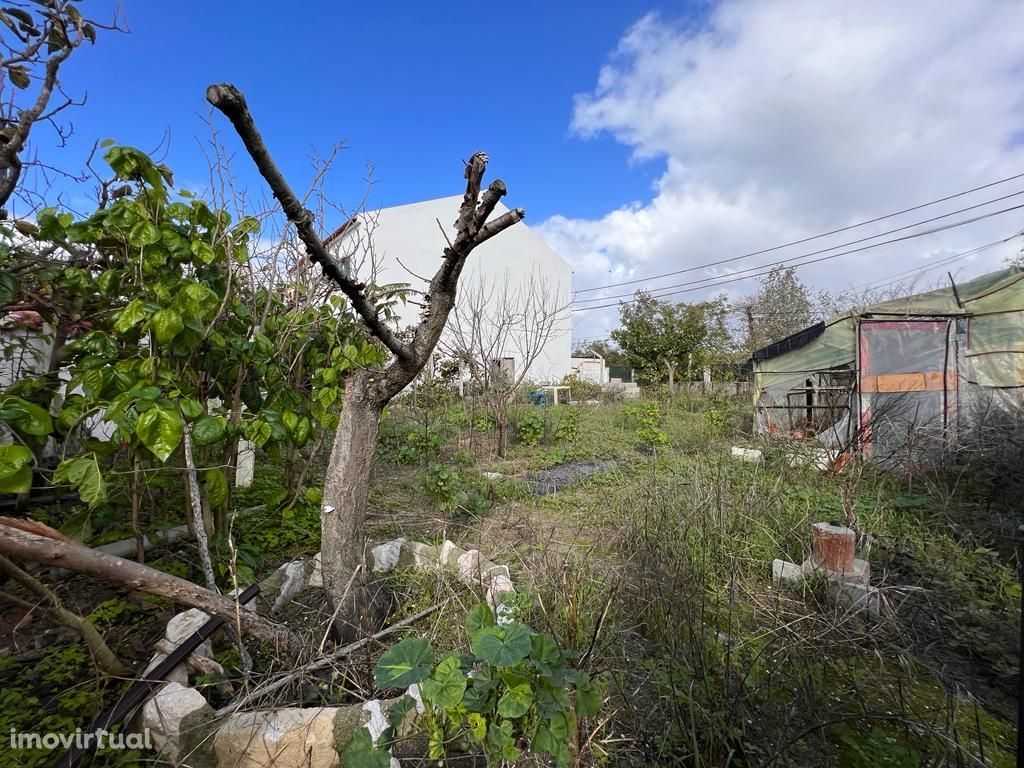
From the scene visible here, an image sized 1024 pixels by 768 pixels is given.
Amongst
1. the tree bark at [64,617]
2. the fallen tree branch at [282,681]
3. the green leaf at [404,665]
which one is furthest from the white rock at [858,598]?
the tree bark at [64,617]

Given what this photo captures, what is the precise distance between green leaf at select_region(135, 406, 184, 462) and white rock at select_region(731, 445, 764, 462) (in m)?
4.62

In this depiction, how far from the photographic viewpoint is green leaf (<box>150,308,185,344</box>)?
1398 mm

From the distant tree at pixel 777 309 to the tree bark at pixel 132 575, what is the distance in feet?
66.1

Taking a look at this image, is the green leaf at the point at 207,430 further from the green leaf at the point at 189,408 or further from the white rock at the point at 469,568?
the white rock at the point at 469,568

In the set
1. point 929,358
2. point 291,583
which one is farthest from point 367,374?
point 929,358

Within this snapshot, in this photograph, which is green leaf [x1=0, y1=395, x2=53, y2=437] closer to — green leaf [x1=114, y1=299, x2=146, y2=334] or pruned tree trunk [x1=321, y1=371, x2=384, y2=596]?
green leaf [x1=114, y1=299, x2=146, y2=334]

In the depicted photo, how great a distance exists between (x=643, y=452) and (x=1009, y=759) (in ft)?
14.7

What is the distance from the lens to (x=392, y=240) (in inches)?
513

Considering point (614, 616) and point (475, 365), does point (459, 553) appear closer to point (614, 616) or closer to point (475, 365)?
point (614, 616)

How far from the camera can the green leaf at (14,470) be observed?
1.11 metres

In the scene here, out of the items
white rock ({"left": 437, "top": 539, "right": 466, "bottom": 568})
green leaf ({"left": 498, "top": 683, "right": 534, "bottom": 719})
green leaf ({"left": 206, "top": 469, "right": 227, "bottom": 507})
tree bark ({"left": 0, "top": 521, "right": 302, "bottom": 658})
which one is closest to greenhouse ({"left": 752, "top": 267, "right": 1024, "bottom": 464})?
white rock ({"left": 437, "top": 539, "right": 466, "bottom": 568})

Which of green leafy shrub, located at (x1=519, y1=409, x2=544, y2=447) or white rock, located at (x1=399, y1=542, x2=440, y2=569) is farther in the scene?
green leafy shrub, located at (x1=519, y1=409, x2=544, y2=447)

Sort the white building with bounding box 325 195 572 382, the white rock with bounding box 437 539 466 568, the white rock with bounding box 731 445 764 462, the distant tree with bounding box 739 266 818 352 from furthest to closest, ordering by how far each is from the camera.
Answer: the distant tree with bounding box 739 266 818 352 < the white building with bounding box 325 195 572 382 < the white rock with bounding box 731 445 764 462 < the white rock with bounding box 437 539 466 568

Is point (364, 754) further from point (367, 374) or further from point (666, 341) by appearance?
point (666, 341)
